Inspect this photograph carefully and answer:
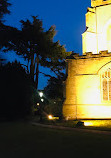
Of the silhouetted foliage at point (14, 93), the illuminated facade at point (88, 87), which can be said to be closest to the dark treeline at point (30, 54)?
the silhouetted foliage at point (14, 93)

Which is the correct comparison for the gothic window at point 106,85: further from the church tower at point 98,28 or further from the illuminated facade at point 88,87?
the church tower at point 98,28

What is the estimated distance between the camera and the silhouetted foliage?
19.7 m

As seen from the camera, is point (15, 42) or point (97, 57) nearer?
point (97, 57)

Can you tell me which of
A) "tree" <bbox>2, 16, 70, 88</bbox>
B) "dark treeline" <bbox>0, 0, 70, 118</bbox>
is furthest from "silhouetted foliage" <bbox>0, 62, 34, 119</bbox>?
"tree" <bbox>2, 16, 70, 88</bbox>

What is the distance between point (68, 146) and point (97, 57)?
41.4ft

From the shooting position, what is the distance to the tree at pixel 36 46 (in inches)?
1145

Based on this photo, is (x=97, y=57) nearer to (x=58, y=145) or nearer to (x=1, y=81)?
(x=1, y=81)

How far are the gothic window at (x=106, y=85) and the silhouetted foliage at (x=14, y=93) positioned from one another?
341 inches

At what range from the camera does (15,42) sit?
28.8 meters

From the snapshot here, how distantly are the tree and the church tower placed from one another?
25.2ft

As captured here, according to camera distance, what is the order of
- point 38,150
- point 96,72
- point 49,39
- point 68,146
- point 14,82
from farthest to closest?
point 49,39 < point 14,82 < point 96,72 < point 68,146 < point 38,150

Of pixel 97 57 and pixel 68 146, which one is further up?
pixel 97 57

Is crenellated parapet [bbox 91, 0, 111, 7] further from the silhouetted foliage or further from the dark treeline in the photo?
A: the silhouetted foliage

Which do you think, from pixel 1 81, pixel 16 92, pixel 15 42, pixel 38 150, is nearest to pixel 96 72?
pixel 16 92
